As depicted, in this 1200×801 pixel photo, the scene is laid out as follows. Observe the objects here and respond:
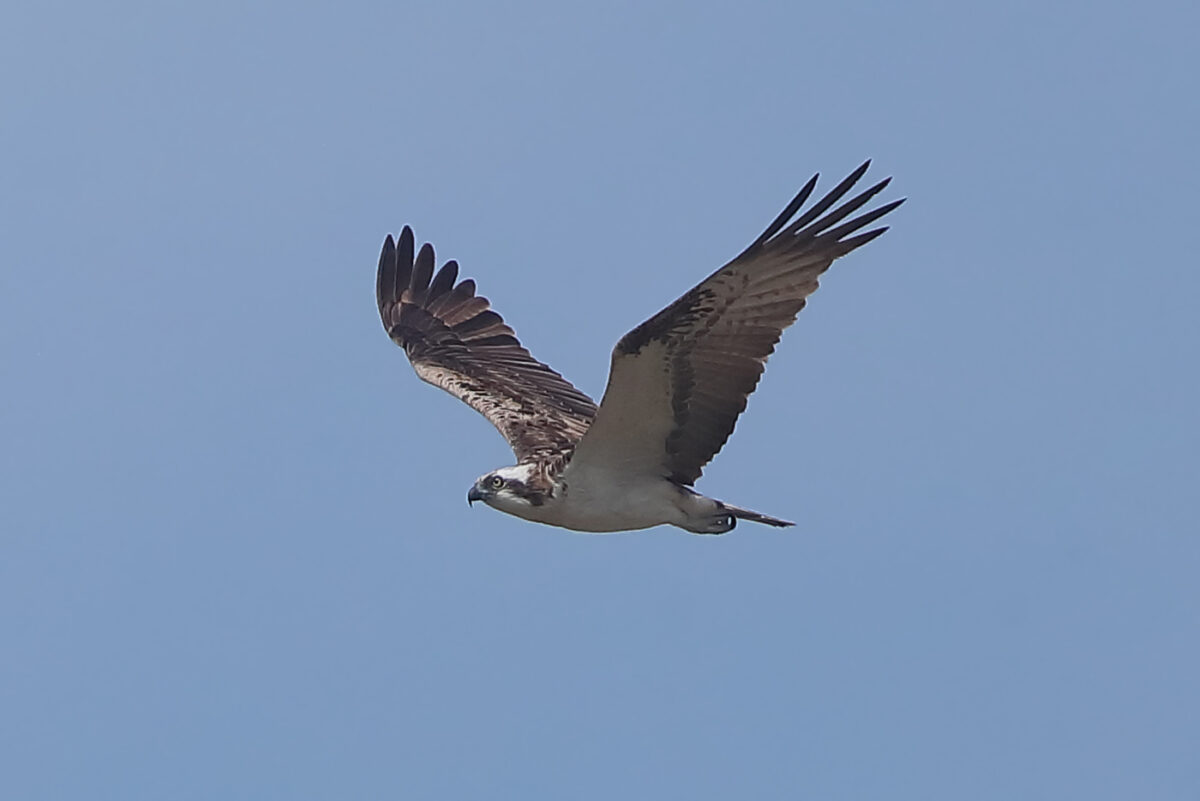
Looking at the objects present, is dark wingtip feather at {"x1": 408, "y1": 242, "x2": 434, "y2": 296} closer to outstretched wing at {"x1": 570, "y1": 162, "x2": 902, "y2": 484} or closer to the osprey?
the osprey

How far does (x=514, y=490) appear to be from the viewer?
12.9 metres

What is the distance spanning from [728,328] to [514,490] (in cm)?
208

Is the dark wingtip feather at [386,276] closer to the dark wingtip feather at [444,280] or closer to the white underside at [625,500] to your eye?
the dark wingtip feather at [444,280]

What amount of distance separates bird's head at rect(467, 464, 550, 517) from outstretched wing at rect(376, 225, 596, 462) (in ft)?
2.18

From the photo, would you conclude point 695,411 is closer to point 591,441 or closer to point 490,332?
point 591,441

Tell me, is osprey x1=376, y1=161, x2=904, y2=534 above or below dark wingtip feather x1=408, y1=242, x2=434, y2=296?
below

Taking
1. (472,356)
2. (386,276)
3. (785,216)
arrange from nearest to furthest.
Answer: (785,216) < (472,356) < (386,276)

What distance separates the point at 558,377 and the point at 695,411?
4138 millimetres

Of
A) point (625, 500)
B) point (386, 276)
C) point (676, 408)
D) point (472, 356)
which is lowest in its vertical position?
point (625, 500)

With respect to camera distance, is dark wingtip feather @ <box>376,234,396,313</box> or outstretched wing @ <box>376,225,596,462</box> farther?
dark wingtip feather @ <box>376,234,396,313</box>

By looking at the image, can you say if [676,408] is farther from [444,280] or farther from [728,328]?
[444,280]

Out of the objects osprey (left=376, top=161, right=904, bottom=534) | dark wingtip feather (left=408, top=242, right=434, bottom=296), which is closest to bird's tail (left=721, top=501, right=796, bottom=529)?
osprey (left=376, top=161, right=904, bottom=534)

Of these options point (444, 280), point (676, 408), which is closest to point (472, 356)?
point (444, 280)

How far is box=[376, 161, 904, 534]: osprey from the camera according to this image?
462 inches
